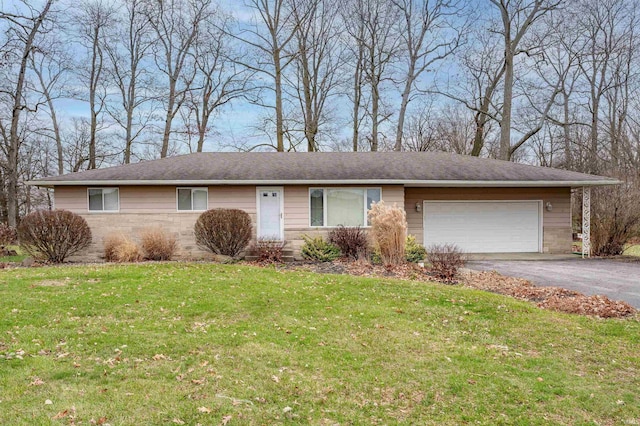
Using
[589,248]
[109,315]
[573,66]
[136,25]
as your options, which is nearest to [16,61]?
[136,25]

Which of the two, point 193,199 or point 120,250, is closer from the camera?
point 120,250

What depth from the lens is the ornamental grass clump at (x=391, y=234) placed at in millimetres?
9570

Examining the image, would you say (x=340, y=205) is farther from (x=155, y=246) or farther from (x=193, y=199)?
(x=155, y=246)

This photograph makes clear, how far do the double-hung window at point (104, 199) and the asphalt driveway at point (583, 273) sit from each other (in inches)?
395

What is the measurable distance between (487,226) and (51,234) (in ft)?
41.4

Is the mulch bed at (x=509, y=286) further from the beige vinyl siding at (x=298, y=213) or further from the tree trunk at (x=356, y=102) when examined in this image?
the tree trunk at (x=356, y=102)

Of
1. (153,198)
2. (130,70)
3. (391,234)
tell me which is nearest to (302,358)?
(391,234)

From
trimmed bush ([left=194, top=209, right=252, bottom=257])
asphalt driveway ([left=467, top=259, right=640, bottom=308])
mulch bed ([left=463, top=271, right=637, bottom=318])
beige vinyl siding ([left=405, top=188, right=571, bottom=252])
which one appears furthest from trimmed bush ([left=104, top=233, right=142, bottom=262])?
asphalt driveway ([left=467, top=259, right=640, bottom=308])

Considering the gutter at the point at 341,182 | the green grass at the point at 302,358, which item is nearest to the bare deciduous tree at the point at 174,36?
the gutter at the point at 341,182

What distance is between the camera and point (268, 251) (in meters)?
10.9

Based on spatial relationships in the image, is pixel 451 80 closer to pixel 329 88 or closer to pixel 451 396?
pixel 329 88

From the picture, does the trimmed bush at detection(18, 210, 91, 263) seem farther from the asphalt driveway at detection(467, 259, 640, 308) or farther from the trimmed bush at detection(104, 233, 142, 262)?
the asphalt driveway at detection(467, 259, 640, 308)

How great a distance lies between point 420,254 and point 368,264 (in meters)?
1.78

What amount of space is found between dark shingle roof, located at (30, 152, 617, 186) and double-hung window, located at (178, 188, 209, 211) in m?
0.43
